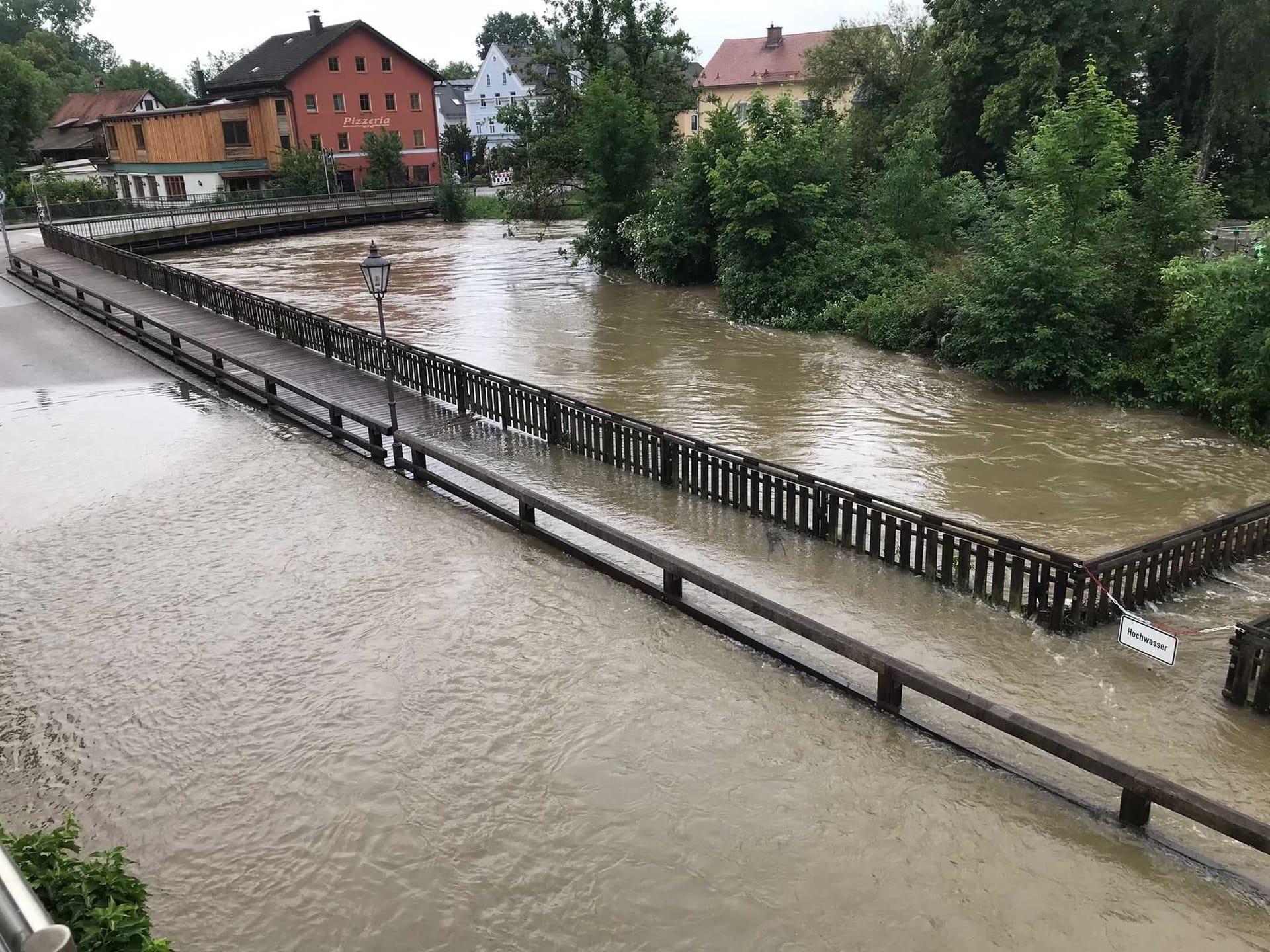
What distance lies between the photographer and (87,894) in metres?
3.59

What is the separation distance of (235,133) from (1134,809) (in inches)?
2410

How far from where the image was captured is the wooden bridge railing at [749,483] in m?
A: 9.01

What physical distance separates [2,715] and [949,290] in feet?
62.6

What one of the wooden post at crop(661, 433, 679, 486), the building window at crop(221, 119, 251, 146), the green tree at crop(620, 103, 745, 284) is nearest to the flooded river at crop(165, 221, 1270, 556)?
the green tree at crop(620, 103, 745, 284)

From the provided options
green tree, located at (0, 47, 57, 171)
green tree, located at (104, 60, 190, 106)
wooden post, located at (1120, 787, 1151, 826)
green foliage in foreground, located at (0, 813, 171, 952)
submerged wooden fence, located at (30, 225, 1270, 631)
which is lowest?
wooden post, located at (1120, 787, 1151, 826)

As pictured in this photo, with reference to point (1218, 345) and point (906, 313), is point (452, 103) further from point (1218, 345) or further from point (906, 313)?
point (1218, 345)

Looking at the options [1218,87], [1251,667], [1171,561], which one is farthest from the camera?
[1218,87]

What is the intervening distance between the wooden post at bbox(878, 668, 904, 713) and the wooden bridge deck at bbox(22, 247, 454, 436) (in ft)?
29.0

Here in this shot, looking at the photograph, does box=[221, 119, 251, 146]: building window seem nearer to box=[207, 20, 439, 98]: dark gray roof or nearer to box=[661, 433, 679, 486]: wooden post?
box=[207, 20, 439, 98]: dark gray roof

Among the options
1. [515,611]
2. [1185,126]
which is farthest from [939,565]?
[1185,126]

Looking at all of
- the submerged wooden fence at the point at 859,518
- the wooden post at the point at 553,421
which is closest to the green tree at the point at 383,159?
the submerged wooden fence at the point at 859,518

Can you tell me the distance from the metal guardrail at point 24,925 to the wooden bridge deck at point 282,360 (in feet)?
38.4

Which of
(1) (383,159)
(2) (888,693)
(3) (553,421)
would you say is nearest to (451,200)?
(1) (383,159)

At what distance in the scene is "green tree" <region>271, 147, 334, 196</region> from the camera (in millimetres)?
53125
